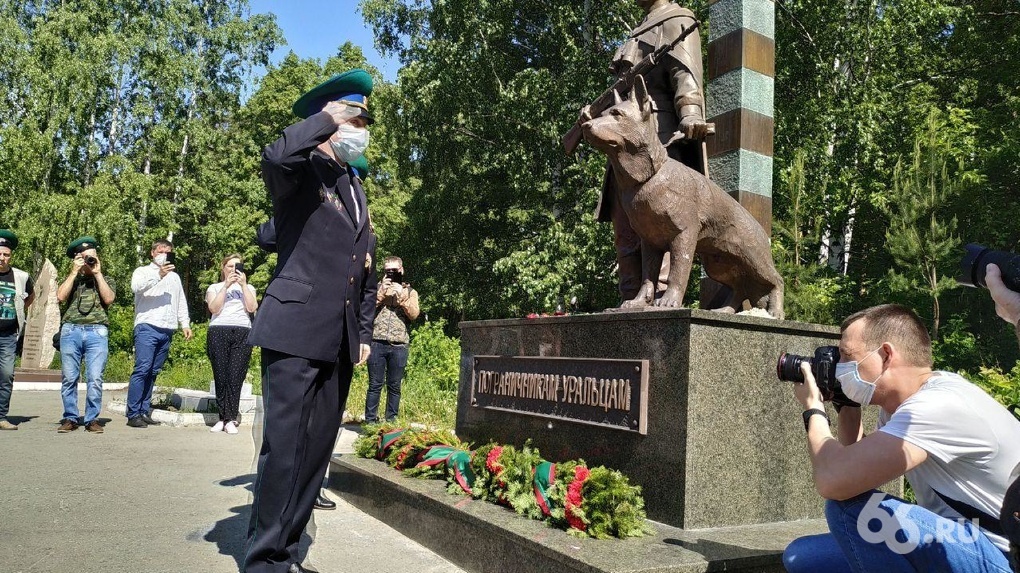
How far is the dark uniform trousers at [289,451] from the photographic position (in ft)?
10.3

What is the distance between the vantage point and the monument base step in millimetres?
3012

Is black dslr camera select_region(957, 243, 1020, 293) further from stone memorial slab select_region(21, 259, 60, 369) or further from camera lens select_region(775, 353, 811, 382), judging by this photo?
stone memorial slab select_region(21, 259, 60, 369)

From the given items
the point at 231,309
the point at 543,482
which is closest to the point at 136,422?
the point at 231,309

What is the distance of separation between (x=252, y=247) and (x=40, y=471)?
28.9 meters

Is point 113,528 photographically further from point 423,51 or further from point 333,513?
point 423,51

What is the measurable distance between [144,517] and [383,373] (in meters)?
3.73

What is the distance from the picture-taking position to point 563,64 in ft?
68.2

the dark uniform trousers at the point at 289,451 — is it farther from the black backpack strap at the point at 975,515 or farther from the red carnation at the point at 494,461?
the black backpack strap at the point at 975,515

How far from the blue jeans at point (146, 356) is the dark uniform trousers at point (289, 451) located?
584 cm

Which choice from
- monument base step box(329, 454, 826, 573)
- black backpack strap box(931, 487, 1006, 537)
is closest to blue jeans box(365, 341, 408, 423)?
monument base step box(329, 454, 826, 573)

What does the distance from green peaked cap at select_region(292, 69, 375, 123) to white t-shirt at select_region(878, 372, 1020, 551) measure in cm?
245

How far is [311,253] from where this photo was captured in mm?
3344

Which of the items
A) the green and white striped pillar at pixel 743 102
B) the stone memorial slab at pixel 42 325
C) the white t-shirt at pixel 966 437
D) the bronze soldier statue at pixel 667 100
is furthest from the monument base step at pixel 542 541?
the stone memorial slab at pixel 42 325

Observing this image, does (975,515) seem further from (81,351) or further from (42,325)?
(42,325)
